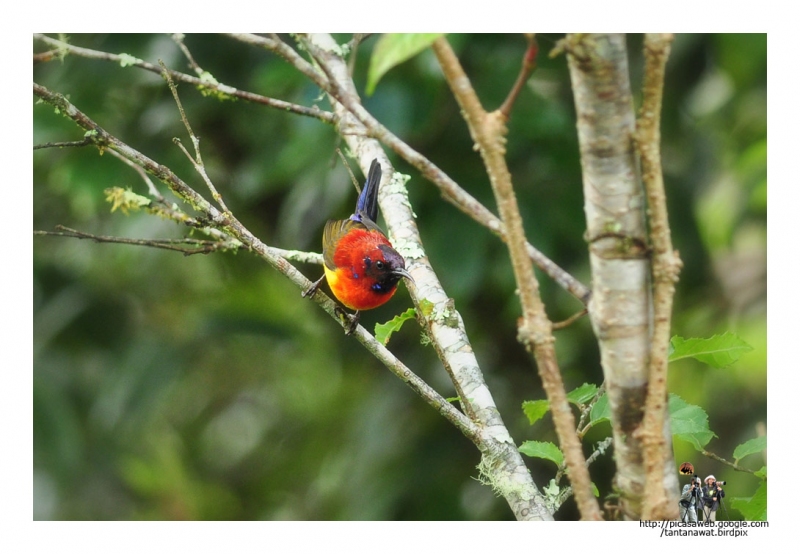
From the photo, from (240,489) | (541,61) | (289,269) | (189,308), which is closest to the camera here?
(289,269)

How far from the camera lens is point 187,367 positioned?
423 centimetres

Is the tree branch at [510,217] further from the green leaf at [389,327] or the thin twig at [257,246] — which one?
the green leaf at [389,327]

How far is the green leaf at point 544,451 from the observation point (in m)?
1.91

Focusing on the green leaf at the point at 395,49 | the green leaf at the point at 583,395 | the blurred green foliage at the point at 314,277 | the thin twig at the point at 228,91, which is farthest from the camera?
the blurred green foliage at the point at 314,277

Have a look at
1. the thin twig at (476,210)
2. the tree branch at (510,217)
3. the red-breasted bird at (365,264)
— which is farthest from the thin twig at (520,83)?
the red-breasted bird at (365,264)

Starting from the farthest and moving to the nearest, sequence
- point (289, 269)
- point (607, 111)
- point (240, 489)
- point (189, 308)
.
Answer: point (240, 489) < point (189, 308) < point (289, 269) < point (607, 111)

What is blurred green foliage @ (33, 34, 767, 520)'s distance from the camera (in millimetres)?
3027

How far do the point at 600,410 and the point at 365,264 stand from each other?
2.86 ft

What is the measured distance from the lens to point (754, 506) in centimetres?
202

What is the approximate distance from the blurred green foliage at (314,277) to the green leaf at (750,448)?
0.19 metres

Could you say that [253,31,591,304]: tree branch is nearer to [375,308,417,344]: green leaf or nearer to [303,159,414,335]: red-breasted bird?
[375,308,417,344]: green leaf
